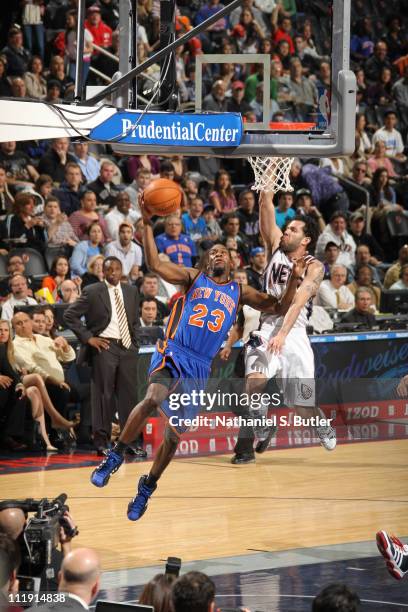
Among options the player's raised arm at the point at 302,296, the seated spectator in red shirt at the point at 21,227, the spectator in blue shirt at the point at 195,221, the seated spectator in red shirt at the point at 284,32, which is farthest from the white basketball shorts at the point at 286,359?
the seated spectator in red shirt at the point at 284,32

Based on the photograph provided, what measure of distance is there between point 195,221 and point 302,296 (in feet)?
21.2

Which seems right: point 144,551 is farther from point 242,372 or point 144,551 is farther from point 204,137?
point 242,372

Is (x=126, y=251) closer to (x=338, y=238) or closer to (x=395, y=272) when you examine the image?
(x=338, y=238)

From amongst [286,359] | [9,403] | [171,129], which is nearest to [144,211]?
[171,129]

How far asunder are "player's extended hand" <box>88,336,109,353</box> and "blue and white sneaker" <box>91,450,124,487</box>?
13.6 ft

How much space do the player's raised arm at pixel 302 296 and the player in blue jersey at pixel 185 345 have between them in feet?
2.26

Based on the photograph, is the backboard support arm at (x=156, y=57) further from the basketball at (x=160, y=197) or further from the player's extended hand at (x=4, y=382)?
the player's extended hand at (x=4, y=382)

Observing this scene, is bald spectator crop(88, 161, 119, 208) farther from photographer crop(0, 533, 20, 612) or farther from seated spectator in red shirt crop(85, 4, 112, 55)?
photographer crop(0, 533, 20, 612)

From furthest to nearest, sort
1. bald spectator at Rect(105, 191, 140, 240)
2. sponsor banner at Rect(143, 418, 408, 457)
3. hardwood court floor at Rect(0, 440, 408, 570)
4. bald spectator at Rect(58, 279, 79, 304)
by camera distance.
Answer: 1. bald spectator at Rect(105, 191, 140, 240)
2. bald spectator at Rect(58, 279, 79, 304)
3. sponsor banner at Rect(143, 418, 408, 457)
4. hardwood court floor at Rect(0, 440, 408, 570)

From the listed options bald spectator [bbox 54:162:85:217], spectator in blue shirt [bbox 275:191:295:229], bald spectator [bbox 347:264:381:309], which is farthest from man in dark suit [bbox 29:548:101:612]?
spectator in blue shirt [bbox 275:191:295:229]

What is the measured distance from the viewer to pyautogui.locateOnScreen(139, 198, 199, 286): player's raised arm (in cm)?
894

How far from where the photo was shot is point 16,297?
45.1 ft

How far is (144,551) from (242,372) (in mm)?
4598

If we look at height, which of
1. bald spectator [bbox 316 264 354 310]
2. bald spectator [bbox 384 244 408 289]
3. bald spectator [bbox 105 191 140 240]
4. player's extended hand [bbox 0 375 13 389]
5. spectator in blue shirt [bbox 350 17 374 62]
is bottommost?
player's extended hand [bbox 0 375 13 389]
